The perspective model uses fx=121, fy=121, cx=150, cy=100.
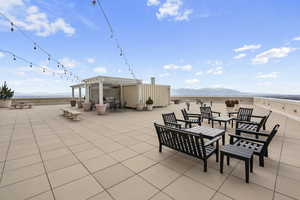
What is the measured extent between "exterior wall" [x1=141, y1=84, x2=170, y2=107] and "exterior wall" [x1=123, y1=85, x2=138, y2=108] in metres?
0.64

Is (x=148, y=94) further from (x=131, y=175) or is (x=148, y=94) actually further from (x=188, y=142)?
(x=131, y=175)

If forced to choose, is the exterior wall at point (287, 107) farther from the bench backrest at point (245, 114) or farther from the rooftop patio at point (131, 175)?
the rooftop patio at point (131, 175)

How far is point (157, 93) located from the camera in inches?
452

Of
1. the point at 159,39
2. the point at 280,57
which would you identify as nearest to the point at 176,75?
the point at 159,39

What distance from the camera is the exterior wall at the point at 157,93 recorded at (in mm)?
10672

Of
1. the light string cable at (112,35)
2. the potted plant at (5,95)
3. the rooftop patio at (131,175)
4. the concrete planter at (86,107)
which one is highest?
the light string cable at (112,35)

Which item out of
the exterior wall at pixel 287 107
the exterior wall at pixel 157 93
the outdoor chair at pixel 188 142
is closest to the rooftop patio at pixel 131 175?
the outdoor chair at pixel 188 142

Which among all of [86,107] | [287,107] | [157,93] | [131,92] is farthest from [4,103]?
[287,107]

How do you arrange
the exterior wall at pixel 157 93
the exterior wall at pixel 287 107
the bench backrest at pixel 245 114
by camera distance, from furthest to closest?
the exterior wall at pixel 157 93
the exterior wall at pixel 287 107
the bench backrest at pixel 245 114

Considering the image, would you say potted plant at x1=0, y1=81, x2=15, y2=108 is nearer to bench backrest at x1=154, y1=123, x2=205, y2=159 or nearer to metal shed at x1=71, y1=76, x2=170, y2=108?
metal shed at x1=71, y1=76, x2=170, y2=108

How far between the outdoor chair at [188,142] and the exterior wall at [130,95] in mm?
8040

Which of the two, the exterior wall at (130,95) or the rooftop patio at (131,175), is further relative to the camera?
the exterior wall at (130,95)

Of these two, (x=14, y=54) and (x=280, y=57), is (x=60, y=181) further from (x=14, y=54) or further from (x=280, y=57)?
(x=280, y=57)

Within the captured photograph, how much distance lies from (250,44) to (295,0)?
3908 millimetres
